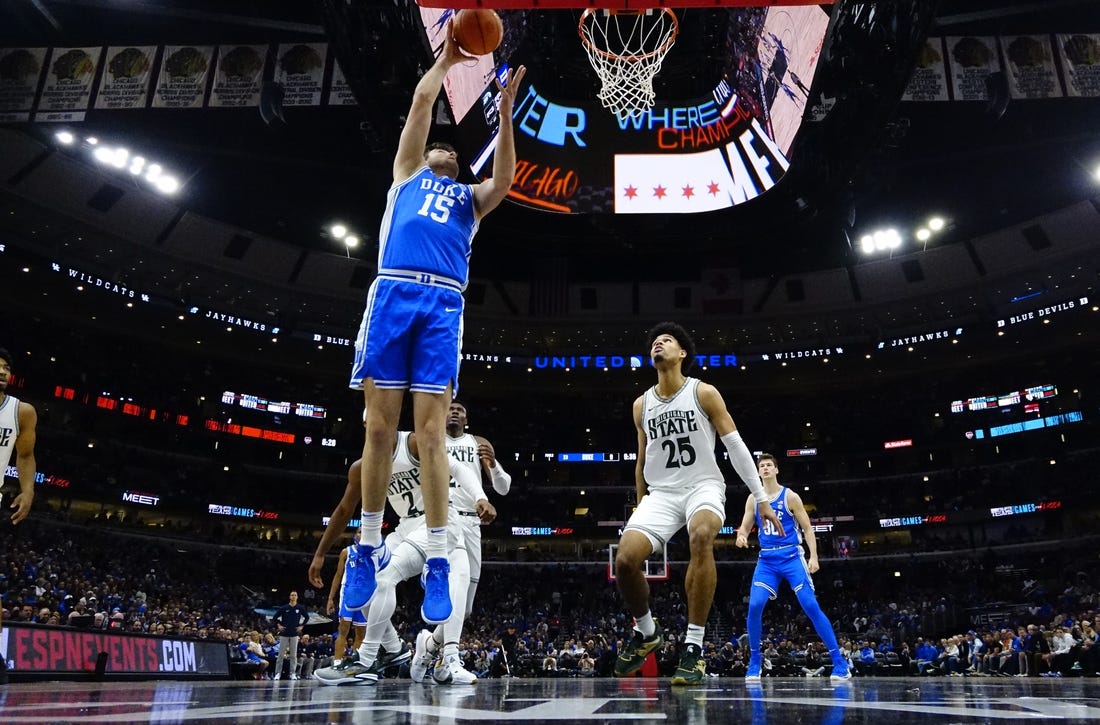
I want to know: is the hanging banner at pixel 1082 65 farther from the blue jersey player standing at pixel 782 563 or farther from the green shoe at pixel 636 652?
the green shoe at pixel 636 652

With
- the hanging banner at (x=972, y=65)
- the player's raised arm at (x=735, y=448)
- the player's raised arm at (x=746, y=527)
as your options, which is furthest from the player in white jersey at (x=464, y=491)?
the hanging banner at (x=972, y=65)

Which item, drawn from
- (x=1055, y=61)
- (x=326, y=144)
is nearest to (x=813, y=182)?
(x=1055, y=61)

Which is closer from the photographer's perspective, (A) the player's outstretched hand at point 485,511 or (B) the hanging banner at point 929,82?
(A) the player's outstretched hand at point 485,511

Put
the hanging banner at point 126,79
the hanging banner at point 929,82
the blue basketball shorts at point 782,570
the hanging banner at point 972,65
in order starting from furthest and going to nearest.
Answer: the hanging banner at point 929,82 < the hanging banner at point 972,65 < the hanging banner at point 126,79 < the blue basketball shorts at point 782,570

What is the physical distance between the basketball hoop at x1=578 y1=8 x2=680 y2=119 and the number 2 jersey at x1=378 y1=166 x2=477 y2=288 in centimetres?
812

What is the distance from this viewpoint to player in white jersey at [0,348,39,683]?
18.7 feet

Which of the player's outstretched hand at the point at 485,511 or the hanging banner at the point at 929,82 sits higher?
the hanging banner at the point at 929,82

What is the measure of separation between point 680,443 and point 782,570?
13.4 ft

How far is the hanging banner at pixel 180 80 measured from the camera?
585 inches

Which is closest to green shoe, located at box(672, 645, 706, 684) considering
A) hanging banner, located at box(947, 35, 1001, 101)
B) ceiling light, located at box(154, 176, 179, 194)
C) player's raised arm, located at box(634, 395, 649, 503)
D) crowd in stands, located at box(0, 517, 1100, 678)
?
player's raised arm, located at box(634, 395, 649, 503)

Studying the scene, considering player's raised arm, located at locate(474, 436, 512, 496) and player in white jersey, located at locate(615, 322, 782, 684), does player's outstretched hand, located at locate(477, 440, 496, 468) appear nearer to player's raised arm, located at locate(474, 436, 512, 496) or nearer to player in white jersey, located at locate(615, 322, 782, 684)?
player's raised arm, located at locate(474, 436, 512, 496)

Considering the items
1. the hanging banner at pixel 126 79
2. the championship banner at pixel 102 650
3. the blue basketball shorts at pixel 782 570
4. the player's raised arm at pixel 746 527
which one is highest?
the hanging banner at pixel 126 79

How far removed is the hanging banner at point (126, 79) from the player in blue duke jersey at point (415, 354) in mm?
13594

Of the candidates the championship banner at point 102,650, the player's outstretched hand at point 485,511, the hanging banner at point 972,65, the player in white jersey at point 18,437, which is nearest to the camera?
the player's outstretched hand at point 485,511
